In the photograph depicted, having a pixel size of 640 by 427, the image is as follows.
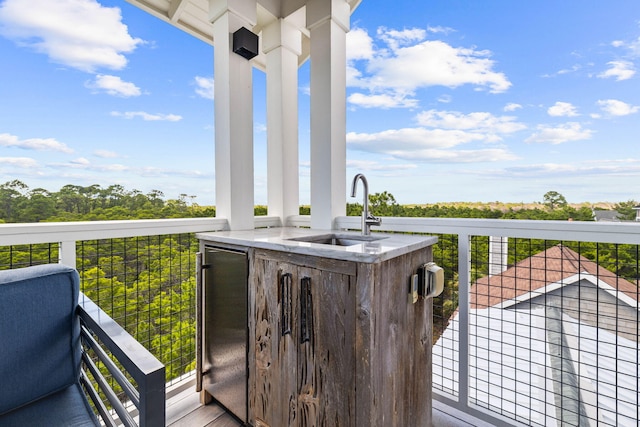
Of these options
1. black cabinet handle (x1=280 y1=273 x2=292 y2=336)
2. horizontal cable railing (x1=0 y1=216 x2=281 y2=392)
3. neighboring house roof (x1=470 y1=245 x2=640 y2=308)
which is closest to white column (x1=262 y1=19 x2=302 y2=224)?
horizontal cable railing (x1=0 y1=216 x2=281 y2=392)

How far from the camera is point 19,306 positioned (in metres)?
0.96

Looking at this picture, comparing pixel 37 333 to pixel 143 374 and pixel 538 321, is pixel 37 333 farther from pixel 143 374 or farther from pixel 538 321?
pixel 538 321

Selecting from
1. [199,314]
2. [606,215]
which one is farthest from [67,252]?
[606,215]

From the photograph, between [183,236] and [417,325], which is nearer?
[417,325]

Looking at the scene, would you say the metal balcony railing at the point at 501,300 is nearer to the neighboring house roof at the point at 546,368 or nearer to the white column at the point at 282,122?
the neighboring house roof at the point at 546,368

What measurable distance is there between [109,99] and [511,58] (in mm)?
3624

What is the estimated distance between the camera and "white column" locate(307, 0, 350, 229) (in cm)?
218

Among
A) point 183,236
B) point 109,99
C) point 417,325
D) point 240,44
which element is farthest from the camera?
point 109,99

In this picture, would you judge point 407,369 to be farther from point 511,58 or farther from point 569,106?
point 511,58

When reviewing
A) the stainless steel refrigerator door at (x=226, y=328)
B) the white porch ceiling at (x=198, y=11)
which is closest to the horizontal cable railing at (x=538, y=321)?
the stainless steel refrigerator door at (x=226, y=328)

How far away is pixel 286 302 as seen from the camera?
1.34 metres

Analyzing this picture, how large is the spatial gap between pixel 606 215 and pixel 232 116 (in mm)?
2359

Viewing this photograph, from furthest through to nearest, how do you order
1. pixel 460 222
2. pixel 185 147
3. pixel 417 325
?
pixel 185 147 → pixel 460 222 → pixel 417 325

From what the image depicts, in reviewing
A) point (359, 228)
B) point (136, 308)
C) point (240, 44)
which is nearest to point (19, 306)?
point (136, 308)
